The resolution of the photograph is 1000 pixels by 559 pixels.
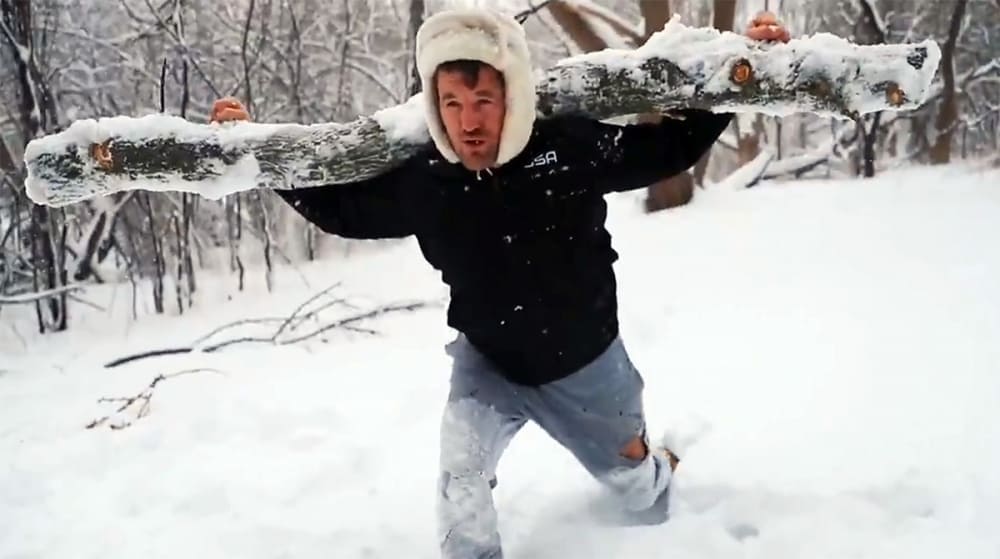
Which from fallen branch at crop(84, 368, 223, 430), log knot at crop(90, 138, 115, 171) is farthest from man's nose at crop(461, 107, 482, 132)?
fallen branch at crop(84, 368, 223, 430)

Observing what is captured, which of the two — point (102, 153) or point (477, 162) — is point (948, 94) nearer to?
point (477, 162)

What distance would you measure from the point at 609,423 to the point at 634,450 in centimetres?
11

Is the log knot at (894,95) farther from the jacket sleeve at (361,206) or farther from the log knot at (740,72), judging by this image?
the jacket sleeve at (361,206)

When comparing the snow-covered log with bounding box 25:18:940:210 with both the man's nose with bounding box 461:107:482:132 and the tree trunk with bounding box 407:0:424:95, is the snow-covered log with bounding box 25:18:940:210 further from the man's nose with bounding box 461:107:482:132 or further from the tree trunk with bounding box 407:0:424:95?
the tree trunk with bounding box 407:0:424:95

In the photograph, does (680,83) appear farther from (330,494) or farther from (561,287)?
(330,494)

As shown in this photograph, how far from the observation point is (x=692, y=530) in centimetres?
218

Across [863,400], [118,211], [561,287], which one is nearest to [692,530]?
[561,287]

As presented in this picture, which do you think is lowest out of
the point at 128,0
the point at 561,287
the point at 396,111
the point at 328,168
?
the point at 561,287

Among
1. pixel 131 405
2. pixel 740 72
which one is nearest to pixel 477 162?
pixel 740 72

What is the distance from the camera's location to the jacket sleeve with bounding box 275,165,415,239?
2068 millimetres

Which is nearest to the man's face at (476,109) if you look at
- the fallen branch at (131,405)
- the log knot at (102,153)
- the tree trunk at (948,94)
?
the log knot at (102,153)

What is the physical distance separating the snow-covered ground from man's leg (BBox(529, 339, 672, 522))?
0.14m

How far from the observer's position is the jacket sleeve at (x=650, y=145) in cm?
198

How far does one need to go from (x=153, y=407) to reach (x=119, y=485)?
79 centimetres
